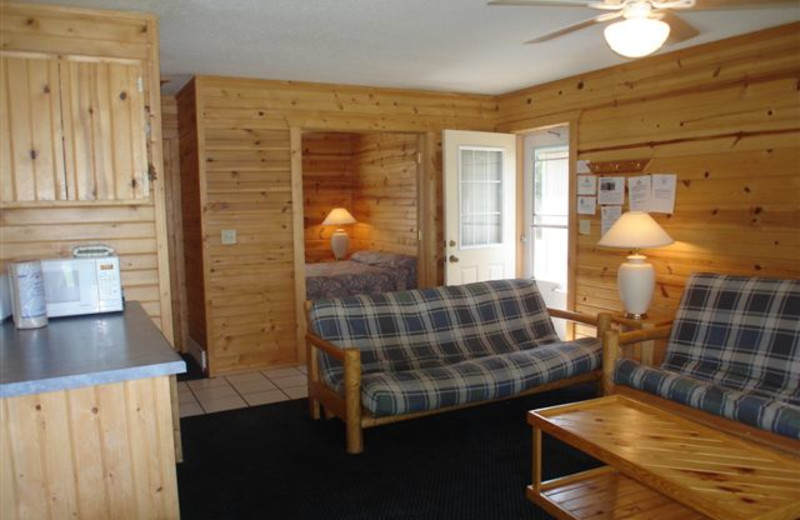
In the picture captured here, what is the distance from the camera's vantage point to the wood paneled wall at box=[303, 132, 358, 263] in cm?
794

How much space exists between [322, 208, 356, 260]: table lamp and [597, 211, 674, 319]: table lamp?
4.11 m

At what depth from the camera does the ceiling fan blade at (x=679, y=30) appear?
320 centimetres

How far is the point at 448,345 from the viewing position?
13.2 feet

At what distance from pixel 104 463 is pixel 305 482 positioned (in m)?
1.26

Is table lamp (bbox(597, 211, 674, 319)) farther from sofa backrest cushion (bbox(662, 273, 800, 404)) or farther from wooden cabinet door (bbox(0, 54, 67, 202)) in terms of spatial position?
wooden cabinet door (bbox(0, 54, 67, 202))

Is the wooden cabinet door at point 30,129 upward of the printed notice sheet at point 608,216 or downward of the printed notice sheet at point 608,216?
upward

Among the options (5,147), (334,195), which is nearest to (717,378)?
(5,147)

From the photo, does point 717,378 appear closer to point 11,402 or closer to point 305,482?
point 305,482

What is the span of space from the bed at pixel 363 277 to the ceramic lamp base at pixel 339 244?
1.06 metres

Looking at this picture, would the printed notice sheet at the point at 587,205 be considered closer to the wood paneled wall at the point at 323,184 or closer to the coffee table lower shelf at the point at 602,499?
the coffee table lower shelf at the point at 602,499

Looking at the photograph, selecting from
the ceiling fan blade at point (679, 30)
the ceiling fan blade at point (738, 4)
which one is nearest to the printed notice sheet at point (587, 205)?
the ceiling fan blade at point (679, 30)

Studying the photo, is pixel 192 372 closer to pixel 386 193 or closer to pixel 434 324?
pixel 434 324

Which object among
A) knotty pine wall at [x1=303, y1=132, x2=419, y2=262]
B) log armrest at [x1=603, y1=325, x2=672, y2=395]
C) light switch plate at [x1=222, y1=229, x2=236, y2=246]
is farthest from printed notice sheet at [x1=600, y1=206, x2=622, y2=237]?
light switch plate at [x1=222, y1=229, x2=236, y2=246]

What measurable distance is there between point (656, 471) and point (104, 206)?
2.76 metres
